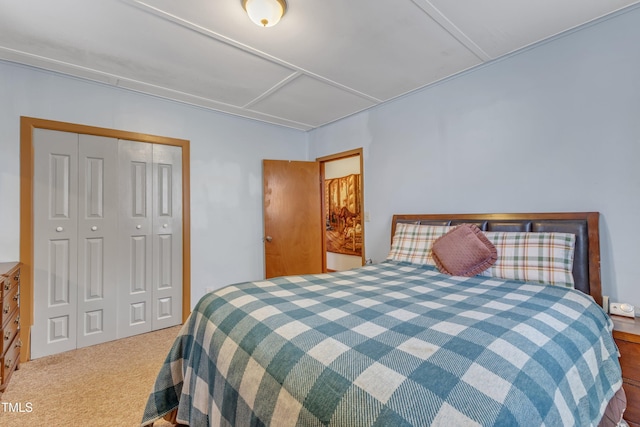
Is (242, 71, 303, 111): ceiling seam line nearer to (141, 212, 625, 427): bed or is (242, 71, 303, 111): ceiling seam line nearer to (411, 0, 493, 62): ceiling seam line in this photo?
(411, 0, 493, 62): ceiling seam line

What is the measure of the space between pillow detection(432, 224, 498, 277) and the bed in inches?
0.7

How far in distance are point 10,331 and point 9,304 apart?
215mm

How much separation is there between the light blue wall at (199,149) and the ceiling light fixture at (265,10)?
1913 millimetres

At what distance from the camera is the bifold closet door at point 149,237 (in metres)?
2.84

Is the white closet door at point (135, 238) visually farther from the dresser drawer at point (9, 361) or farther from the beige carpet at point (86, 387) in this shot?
the dresser drawer at point (9, 361)

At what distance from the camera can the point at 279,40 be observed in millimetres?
2012

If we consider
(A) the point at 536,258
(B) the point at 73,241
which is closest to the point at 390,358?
(A) the point at 536,258

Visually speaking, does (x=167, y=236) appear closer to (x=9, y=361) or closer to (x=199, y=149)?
(x=199, y=149)

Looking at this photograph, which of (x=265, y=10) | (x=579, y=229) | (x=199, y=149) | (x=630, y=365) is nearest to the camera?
(x=630, y=365)

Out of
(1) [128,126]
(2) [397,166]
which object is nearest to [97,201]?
(1) [128,126]

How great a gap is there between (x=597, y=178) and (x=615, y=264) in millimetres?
572

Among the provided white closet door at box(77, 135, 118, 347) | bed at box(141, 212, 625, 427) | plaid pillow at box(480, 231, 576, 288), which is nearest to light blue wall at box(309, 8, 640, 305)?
bed at box(141, 212, 625, 427)

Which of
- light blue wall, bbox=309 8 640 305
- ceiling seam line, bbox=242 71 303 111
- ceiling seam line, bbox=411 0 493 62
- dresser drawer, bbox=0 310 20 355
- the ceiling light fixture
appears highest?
ceiling seam line, bbox=242 71 303 111

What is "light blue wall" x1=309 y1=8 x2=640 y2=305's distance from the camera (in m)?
1.78
